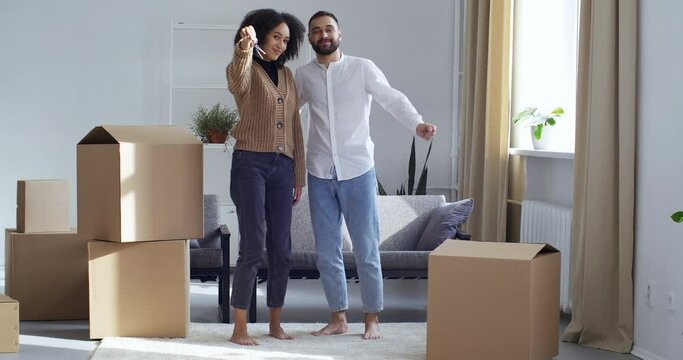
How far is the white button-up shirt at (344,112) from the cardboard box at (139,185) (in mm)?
524

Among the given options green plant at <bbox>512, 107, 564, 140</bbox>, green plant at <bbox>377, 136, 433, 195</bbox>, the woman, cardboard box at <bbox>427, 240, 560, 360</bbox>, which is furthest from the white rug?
green plant at <bbox>377, 136, 433, 195</bbox>

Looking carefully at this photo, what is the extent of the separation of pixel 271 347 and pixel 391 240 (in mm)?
1474

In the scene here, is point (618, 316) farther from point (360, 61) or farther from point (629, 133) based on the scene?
point (360, 61)

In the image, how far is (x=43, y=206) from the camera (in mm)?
5008

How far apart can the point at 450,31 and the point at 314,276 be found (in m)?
3.23

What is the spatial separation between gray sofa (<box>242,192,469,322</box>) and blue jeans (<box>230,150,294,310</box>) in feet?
2.08

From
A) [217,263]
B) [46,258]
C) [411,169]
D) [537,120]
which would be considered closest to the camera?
[46,258]

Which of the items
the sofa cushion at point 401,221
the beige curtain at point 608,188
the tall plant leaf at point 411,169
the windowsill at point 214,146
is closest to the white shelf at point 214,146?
the windowsill at point 214,146

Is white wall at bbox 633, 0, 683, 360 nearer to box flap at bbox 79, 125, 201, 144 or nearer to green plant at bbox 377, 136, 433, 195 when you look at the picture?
box flap at bbox 79, 125, 201, 144

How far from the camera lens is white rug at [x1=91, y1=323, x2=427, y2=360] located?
4.05m

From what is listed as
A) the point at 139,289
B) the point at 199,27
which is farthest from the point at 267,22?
the point at 199,27

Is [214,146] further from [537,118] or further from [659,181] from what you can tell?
[659,181]

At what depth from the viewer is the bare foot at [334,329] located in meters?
4.52

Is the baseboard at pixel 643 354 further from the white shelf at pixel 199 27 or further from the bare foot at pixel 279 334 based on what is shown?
the white shelf at pixel 199 27
